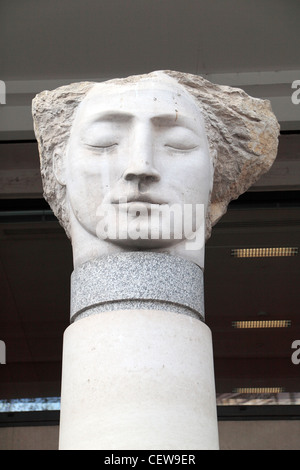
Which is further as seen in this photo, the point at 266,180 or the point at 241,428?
the point at 241,428

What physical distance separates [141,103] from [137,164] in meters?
0.36

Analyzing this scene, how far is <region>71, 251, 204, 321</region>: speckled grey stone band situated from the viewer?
11.4 feet

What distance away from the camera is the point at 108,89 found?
3.95 meters

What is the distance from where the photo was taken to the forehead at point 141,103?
3.79 metres

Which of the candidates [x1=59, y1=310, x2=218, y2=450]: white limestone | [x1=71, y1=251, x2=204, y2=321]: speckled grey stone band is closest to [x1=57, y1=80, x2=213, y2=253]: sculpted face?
[x1=71, y1=251, x2=204, y2=321]: speckled grey stone band

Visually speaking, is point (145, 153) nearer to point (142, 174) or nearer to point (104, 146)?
point (142, 174)

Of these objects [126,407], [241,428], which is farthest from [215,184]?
[241,428]

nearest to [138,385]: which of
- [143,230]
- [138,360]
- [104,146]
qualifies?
[138,360]

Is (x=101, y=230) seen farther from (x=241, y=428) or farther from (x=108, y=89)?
(x=241, y=428)

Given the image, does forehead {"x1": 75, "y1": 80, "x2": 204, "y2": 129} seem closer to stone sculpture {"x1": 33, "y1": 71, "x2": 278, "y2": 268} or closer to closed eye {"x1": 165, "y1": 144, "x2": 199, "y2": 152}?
stone sculpture {"x1": 33, "y1": 71, "x2": 278, "y2": 268}

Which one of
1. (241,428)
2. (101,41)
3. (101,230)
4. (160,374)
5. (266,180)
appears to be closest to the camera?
(160,374)

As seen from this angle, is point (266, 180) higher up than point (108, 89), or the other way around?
point (266, 180)
